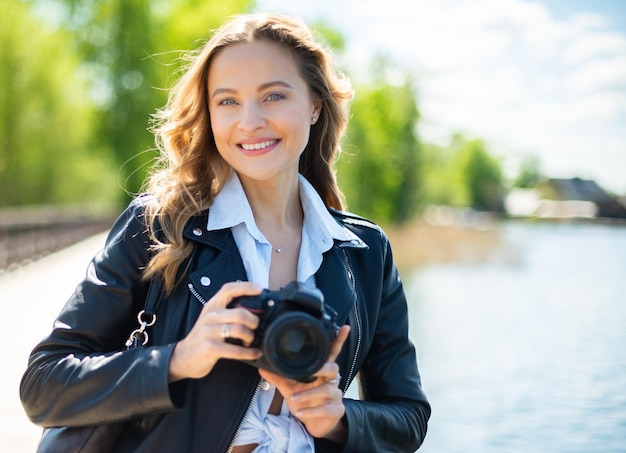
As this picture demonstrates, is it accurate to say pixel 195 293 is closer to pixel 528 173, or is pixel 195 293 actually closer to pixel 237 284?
pixel 237 284

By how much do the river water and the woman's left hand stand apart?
16.2ft

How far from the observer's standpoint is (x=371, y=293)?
6.43 ft

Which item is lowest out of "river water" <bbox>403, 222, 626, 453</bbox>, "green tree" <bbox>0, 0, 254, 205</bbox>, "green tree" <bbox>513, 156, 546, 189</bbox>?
"green tree" <bbox>513, 156, 546, 189</bbox>

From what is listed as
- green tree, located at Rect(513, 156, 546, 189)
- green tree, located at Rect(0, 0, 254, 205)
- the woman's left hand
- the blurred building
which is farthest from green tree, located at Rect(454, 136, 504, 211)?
the woman's left hand

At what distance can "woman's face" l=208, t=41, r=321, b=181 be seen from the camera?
1.88 metres

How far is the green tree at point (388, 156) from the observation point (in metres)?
30.5

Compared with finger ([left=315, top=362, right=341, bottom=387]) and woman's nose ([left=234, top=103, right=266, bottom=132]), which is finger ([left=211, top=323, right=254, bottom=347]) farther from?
woman's nose ([left=234, top=103, right=266, bottom=132])

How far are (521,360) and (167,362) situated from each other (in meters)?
9.06

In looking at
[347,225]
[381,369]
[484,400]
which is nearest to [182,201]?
[347,225]

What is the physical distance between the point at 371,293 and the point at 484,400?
662 centimetres

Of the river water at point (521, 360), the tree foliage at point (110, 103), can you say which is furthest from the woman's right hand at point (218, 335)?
the tree foliage at point (110, 103)

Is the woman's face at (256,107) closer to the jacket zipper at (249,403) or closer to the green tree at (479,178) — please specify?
the jacket zipper at (249,403)

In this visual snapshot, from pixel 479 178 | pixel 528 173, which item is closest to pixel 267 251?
pixel 479 178

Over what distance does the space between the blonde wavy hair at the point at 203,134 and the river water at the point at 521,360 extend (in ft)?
15.7
